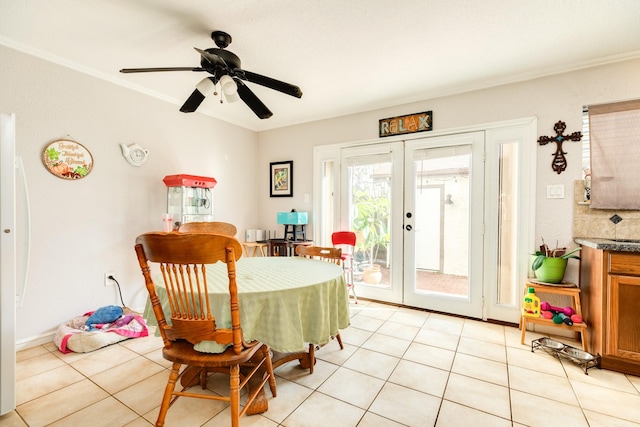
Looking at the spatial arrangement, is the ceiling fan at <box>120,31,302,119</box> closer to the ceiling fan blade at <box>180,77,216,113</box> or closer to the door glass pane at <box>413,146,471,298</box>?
the ceiling fan blade at <box>180,77,216,113</box>

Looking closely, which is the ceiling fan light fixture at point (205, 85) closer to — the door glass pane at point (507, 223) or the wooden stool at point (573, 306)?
the door glass pane at point (507, 223)

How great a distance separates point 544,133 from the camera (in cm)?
269

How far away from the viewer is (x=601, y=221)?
2482 mm

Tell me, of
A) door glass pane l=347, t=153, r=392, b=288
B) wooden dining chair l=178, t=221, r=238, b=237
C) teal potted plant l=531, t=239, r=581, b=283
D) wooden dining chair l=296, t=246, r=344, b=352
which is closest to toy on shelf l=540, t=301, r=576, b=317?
teal potted plant l=531, t=239, r=581, b=283

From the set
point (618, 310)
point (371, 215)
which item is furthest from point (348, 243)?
point (618, 310)

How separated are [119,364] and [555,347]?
3.42 metres

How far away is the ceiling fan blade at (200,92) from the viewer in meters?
2.08

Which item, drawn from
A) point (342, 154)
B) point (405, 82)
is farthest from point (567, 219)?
point (342, 154)

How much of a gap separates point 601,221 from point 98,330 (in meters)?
4.49

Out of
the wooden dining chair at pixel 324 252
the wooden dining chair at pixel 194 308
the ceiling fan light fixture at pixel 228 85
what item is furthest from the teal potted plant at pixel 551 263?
the ceiling fan light fixture at pixel 228 85

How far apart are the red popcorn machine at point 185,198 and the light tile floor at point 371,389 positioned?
130 cm

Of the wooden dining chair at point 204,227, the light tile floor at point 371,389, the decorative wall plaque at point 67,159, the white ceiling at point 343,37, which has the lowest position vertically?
the light tile floor at point 371,389

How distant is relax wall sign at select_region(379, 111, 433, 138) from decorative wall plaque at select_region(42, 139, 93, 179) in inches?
124

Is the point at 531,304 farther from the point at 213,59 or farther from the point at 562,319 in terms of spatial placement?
the point at 213,59
